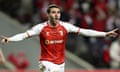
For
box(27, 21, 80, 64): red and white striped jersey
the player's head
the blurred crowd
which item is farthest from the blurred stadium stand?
the player's head

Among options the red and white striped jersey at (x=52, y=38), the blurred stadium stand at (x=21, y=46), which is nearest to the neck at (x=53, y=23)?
the red and white striped jersey at (x=52, y=38)

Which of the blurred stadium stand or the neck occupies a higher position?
the neck

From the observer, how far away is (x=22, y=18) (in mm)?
17719

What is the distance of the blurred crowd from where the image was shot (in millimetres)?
16797

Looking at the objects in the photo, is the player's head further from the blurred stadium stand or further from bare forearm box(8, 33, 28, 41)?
the blurred stadium stand

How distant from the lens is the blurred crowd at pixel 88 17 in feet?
55.1

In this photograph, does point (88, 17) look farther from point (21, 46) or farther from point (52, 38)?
point (52, 38)

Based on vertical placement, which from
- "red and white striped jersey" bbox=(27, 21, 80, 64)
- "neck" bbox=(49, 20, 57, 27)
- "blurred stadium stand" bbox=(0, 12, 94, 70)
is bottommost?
"blurred stadium stand" bbox=(0, 12, 94, 70)

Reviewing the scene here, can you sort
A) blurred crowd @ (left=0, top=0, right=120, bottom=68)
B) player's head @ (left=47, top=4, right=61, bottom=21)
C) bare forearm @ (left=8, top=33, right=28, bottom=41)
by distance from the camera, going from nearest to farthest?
player's head @ (left=47, top=4, right=61, bottom=21), bare forearm @ (left=8, top=33, right=28, bottom=41), blurred crowd @ (left=0, top=0, right=120, bottom=68)

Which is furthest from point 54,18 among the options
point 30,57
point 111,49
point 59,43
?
point 30,57

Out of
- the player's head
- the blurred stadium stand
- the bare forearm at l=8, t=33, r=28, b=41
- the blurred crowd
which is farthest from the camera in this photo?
the blurred stadium stand

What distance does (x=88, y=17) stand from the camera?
17109 mm

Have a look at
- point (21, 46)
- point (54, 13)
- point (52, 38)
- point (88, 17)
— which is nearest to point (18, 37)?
point (52, 38)

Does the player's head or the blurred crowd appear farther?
the blurred crowd
